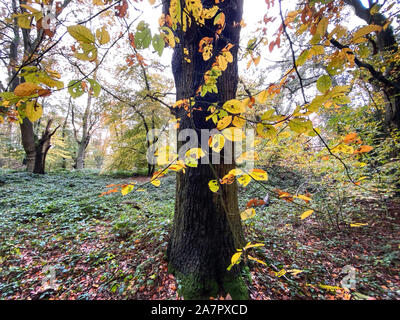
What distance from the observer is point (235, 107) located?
65cm

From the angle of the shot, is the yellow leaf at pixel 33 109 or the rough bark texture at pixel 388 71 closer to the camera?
the yellow leaf at pixel 33 109

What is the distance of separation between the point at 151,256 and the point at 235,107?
2068 mm

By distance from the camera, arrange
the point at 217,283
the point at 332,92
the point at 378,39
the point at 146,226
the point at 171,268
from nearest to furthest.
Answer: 1. the point at 332,92
2. the point at 217,283
3. the point at 171,268
4. the point at 146,226
5. the point at 378,39

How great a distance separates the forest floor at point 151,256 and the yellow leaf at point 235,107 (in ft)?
5.16

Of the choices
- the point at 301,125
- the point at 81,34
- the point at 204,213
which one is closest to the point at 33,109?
the point at 81,34

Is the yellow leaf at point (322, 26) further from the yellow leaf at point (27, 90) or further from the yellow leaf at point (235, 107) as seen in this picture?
the yellow leaf at point (27, 90)

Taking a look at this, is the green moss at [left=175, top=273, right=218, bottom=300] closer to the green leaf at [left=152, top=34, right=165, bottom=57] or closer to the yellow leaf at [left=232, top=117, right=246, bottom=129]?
the yellow leaf at [left=232, top=117, right=246, bottom=129]

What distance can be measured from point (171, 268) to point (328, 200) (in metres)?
3.22

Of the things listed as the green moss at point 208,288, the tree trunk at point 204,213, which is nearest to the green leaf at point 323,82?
the tree trunk at point 204,213

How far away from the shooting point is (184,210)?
1601mm

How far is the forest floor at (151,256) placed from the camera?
1.70m
